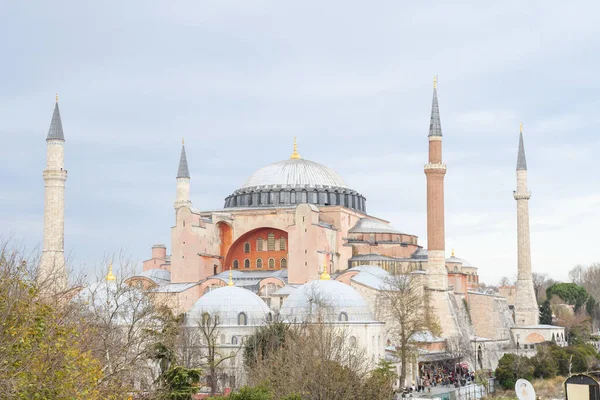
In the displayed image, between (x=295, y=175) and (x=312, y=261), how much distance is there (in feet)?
23.8

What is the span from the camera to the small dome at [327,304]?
94.3 ft

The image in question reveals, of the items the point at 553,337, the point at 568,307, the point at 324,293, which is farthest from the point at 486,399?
the point at 568,307

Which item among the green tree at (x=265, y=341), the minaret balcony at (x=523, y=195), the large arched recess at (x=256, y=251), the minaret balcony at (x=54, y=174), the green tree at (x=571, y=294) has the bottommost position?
the green tree at (x=265, y=341)

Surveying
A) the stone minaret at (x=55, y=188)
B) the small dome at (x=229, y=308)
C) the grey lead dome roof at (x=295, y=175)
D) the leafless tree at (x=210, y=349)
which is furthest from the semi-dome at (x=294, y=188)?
the leafless tree at (x=210, y=349)

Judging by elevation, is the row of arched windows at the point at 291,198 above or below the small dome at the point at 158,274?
above

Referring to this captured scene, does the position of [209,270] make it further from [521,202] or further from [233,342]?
[521,202]

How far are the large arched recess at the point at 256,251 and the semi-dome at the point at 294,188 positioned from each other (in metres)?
1.62

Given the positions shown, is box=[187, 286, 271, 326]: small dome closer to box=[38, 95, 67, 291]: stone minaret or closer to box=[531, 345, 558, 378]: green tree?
box=[38, 95, 67, 291]: stone minaret

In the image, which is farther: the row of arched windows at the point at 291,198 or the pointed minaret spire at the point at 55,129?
the row of arched windows at the point at 291,198

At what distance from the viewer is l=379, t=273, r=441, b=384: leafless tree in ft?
101

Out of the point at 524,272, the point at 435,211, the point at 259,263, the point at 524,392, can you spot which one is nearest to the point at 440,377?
the point at 435,211

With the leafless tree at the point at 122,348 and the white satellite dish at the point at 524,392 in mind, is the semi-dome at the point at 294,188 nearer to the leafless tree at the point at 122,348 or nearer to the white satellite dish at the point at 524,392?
the leafless tree at the point at 122,348

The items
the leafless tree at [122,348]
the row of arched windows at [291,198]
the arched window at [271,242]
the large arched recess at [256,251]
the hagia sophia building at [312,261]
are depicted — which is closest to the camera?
the leafless tree at [122,348]

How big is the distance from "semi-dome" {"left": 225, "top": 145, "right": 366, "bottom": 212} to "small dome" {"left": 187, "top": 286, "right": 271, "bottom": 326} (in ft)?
36.9
